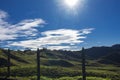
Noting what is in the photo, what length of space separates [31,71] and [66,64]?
53.5m

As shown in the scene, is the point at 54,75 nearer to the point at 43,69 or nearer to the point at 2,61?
the point at 43,69

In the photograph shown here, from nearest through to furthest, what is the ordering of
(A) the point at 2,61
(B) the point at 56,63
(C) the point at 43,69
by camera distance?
(C) the point at 43,69
(A) the point at 2,61
(B) the point at 56,63

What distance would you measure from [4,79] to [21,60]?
233ft

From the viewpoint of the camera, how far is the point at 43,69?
228 ft

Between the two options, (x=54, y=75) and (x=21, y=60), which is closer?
(x=54, y=75)

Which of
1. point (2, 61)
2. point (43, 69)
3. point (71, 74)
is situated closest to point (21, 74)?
point (43, 69)

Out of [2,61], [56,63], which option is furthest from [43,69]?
[56,63]

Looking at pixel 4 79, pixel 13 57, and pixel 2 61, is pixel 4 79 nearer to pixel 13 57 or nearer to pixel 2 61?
pixel 2 61

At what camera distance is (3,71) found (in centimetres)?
6612

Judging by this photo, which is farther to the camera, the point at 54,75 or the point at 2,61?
the point at 2,61

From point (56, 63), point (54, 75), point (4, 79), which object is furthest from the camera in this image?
point (56, 63)

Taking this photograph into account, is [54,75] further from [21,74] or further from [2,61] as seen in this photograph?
[2,61]

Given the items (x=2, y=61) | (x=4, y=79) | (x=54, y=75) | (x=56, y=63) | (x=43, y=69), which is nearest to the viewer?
(x=4, y=79)

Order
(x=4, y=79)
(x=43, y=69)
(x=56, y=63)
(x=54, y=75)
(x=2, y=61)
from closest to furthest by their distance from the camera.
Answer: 1. (x=4, y=79)
2. (x=54, y=75)
3. (x=43, y=69)
4. (x=2, y=61)
5. (x=56, y=63)
